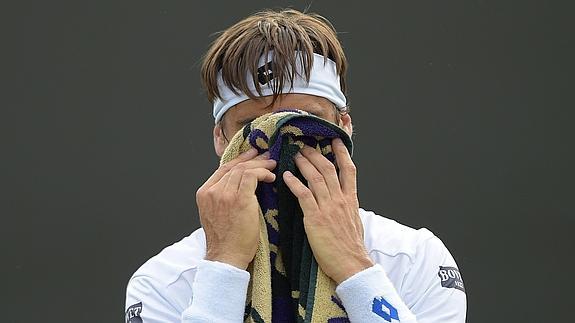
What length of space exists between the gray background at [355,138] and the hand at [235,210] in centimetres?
114

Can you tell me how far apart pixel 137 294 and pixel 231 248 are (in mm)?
235

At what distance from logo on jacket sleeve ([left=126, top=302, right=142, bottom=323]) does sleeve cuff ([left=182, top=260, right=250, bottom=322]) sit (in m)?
0.17

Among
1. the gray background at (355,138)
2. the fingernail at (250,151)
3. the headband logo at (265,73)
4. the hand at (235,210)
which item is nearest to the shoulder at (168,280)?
the hand at (235,210)

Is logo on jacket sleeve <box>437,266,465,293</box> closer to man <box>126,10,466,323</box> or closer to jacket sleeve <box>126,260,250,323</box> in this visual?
man <box>126,10,466,323</box>

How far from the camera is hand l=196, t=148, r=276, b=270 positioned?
182 cm

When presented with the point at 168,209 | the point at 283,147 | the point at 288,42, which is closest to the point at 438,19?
the point at 168,209

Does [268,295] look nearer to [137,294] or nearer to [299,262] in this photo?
[299,262]

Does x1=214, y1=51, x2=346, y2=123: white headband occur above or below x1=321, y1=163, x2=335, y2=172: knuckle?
above

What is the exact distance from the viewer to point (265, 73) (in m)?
1.97

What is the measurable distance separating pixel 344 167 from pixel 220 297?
0.31 meters

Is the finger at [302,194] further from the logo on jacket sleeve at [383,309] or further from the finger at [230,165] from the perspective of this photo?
the logo on jacket sleeve at [383,309]

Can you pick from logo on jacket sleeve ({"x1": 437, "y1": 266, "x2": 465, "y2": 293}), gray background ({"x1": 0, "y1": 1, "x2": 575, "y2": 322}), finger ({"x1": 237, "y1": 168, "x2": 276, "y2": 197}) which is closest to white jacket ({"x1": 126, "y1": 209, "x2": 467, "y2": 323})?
Answer: logo on jacket sleeve ({"x1": 437, "y1": 266, "x2": 465, "y2": 293})

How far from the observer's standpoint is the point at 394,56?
119 inches

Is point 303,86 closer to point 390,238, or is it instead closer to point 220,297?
point 390,238
